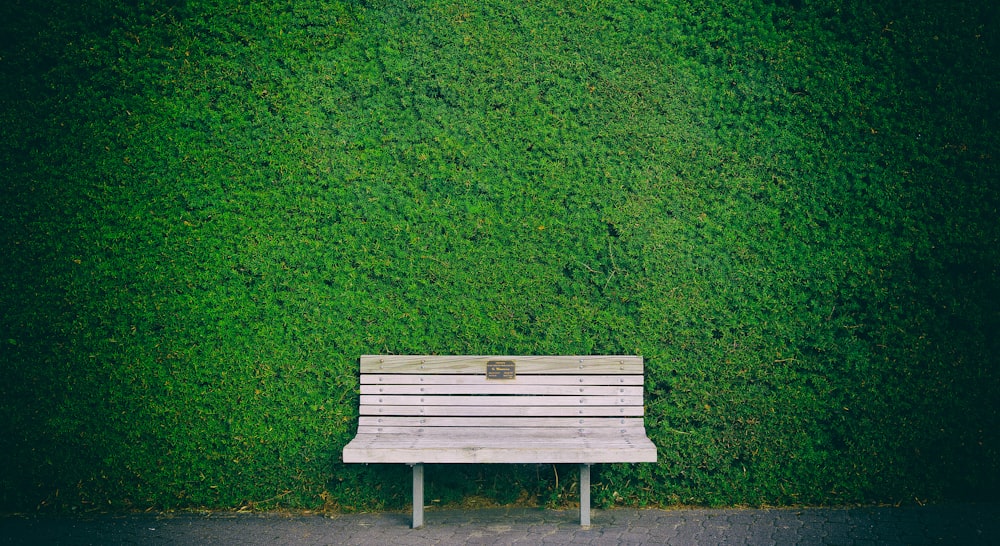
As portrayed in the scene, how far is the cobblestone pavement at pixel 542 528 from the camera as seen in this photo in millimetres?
3918

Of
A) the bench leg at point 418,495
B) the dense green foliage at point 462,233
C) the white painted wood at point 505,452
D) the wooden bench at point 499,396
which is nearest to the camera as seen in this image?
the white painted wood at point 505,452

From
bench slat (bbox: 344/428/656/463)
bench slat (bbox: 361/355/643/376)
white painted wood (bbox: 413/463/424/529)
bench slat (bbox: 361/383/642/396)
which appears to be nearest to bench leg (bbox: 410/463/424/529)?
white painted wood (bbox: 413/463/424/529)

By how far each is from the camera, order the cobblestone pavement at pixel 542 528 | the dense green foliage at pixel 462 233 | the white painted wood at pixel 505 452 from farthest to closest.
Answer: the dense green foliage at pixel 462 233 < the cobblestone pavement at pixel 542 528 < the white painted wood at pixel 505 452

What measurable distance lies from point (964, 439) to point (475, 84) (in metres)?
3.97

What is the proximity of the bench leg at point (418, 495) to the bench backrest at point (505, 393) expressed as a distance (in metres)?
0.27

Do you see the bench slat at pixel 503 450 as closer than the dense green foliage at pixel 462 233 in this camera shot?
Yes

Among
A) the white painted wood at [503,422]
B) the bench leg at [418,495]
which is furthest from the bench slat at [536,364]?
the bench leg at [418,495]

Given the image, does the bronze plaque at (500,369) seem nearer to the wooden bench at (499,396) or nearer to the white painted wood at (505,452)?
the wooden bench at (499,396)

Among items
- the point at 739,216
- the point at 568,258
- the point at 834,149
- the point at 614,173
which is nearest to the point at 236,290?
the point at 568,258

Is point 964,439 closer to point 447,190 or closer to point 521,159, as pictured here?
point 521,159

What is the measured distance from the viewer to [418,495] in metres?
4.08

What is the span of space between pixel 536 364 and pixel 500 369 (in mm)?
233

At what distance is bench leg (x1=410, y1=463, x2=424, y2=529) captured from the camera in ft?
13.2

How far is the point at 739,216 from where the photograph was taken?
4.34m
